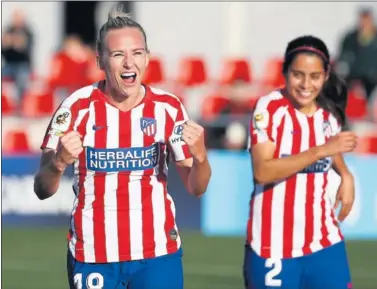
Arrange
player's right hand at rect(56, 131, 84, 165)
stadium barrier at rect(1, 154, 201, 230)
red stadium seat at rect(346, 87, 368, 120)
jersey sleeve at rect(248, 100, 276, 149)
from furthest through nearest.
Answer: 1. red stadium seat at rect(346, 87, 368, 120)
2. stadium barrier at rect(1, 154, 201, 230)
3. jersey sleeve at rect(248, 100, 276, 149)
4. player's right hand at rect(56, 131, 84, 165)

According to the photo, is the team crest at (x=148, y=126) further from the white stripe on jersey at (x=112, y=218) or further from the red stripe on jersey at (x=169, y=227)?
the red stripe on jersey at (x=169, y=227)

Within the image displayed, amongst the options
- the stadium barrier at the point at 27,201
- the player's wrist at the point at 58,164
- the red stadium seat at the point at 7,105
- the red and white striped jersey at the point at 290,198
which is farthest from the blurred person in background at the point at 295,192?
the red stadium seat at the point at 7,105

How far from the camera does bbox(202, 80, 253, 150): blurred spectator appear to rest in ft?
53.2

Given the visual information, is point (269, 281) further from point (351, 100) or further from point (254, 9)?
point (254, 9)

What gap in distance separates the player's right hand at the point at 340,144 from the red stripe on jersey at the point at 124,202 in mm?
1074

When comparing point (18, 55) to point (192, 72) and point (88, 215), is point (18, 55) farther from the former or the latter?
point (88, 215)

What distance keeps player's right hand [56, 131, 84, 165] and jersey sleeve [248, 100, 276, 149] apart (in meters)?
1.35

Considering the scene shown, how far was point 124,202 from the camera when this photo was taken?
599 centimetres

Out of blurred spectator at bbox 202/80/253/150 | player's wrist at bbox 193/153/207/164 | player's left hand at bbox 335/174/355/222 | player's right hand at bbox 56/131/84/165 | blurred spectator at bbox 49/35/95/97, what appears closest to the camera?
player's right hand at bbox 56/131/84/165

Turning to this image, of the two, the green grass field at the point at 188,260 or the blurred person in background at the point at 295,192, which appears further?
the green grass field at the point at 188,260

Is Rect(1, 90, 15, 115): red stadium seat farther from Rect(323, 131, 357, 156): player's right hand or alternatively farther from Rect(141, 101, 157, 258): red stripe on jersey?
Rect(141, 101, 157, 258): red stripe on jersey

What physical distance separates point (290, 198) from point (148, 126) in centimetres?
108

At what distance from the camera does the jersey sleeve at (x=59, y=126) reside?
5957mm

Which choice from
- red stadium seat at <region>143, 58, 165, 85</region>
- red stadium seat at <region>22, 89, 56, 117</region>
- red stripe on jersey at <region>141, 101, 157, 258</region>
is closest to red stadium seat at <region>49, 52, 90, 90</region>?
red stadium seat at <region>22, 89, 56, 117</region>
